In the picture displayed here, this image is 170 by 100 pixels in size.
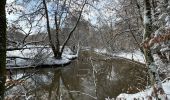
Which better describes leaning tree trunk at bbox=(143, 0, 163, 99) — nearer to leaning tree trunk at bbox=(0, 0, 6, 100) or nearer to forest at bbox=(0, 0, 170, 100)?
forest at bbox=(0, 0, 170, 100)

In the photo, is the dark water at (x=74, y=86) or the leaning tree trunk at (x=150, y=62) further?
the dark water at (x=74, y=86)

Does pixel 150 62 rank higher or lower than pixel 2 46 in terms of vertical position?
lower

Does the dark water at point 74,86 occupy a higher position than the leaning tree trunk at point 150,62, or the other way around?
the leaning tree trunk at point 150,62

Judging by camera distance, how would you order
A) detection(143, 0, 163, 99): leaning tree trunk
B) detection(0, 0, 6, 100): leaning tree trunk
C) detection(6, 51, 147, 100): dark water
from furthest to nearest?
detection(6, 51, 147, 100): dark water < detection(143, 0, 163, 99): leaning tree trunk < detection(0, 0, 6, 100): leaning tree trunk

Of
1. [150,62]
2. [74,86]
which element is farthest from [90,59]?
[74,86]

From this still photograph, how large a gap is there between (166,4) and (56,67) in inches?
820

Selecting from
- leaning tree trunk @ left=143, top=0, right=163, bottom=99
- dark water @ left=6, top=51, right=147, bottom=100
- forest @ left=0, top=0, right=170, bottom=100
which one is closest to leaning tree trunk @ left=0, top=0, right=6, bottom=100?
forest @ left=0, top=0, right=170, bottom=100

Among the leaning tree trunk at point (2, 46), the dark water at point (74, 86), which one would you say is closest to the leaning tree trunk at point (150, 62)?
the leaning tree trunk at point (2, 46)

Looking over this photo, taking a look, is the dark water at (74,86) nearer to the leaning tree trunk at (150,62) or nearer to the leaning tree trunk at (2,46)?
the leaning tree trunk at (150,62)

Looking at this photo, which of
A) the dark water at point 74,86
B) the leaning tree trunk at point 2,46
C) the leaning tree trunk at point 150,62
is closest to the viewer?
the leaning tree trunk at point 2,46

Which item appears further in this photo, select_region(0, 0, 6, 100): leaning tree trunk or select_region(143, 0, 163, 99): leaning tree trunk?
select_region(143, 0, 163, 99): leaning tree trunk

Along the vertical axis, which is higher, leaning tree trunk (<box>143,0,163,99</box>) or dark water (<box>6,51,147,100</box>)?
leaning tree trunk (<box>143,0,163,99</box>)

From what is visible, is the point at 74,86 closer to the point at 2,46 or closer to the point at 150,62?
the point at 150,62

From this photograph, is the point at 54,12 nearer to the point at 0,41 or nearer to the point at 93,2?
the point at 93,2
